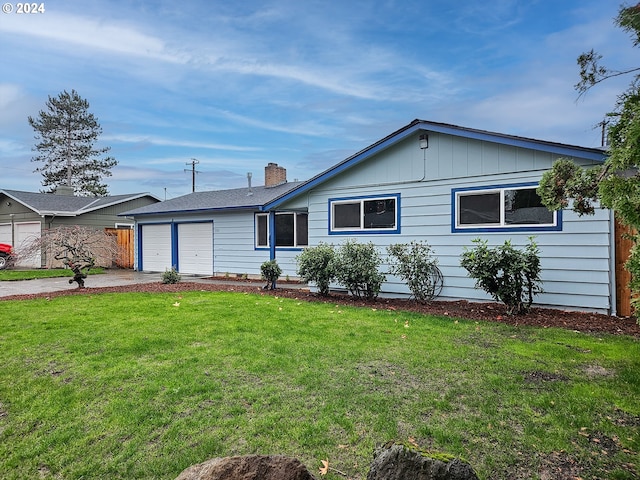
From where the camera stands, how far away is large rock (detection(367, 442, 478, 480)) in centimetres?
189

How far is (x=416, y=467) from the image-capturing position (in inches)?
75.6

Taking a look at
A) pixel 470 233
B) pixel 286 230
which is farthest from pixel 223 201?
pixel 470 233

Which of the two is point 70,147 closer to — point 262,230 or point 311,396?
point 262,230

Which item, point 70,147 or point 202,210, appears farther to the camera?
point 70,147

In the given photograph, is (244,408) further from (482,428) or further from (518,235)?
(518,235)

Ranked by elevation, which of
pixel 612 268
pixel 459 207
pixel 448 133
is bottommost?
pixel 612 268

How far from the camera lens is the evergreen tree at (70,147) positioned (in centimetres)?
3644

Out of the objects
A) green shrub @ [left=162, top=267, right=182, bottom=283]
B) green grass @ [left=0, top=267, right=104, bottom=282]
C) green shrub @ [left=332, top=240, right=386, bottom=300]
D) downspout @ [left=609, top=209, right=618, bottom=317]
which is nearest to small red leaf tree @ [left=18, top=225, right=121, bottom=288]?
green shrub @ [left=162, top=267, right=182, bottom=283]

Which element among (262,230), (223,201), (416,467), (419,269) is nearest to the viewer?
(416,467)

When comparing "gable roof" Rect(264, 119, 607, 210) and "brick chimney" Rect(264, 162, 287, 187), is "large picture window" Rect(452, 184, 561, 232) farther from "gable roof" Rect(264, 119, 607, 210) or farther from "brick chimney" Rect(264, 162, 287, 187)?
"brick chimney" Rect(264, 162, 287, 187)

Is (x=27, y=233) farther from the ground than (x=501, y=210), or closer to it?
closer to it

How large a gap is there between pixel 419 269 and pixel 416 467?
23.3 feet

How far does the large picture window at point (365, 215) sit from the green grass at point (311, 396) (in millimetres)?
3863

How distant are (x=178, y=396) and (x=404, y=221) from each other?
23.4 feet
